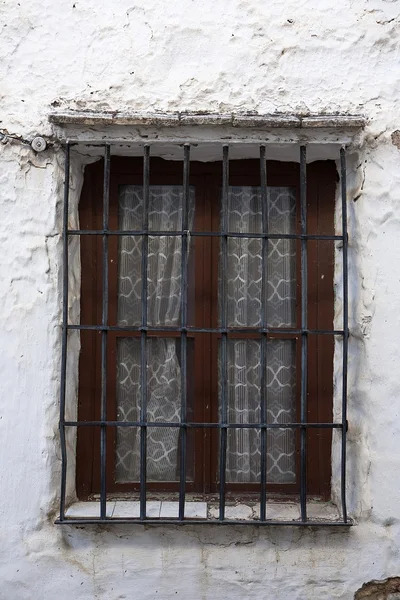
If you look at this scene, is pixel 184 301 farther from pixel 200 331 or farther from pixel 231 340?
pixel 231 340

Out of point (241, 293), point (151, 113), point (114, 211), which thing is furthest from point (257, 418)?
point (151, 113)

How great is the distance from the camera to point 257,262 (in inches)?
90.3

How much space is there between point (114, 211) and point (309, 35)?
39.6 inches

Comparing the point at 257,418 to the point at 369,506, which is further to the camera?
the point at 257,418

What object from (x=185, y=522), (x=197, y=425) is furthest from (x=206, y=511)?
(x=197, y=425)

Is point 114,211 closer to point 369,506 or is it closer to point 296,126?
point 296,126

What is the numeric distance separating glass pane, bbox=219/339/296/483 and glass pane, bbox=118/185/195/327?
0.31m

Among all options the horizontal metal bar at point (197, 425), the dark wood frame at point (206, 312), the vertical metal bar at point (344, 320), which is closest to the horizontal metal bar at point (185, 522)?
the vertical metal bar at point (344, 320)

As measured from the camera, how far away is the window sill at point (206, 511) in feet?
6.73

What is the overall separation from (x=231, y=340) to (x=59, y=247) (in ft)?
2.50

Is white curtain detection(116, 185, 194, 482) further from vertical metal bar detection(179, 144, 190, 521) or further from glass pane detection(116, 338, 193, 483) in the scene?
vertical metal bar detection(179, 144, 190, 521)

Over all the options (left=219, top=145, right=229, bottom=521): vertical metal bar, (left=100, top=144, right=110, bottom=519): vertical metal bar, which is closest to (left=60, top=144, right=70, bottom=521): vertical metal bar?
(left=100, top=144, right=110, bottom=519): vertical metal bar

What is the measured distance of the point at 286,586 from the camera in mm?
2068

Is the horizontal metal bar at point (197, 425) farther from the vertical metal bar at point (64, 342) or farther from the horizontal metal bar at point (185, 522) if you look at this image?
the horizontal metal bar at point (185, 522)
